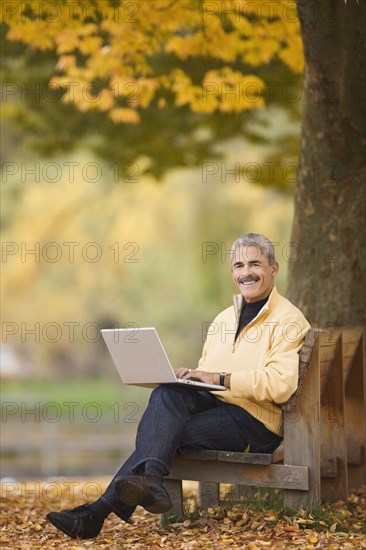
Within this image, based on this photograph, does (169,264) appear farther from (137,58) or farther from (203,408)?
(203,408)

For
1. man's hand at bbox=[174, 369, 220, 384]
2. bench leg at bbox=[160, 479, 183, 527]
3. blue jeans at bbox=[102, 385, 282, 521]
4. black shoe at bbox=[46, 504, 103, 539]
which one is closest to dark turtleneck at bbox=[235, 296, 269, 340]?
man's hand at bbox=[174, 369, 220, 384]

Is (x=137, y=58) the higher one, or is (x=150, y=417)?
(x=137, y=58)

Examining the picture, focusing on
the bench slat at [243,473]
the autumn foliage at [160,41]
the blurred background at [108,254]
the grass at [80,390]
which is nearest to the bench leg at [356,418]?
the bench slat at [243,473]

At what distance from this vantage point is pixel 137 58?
26.5 feet

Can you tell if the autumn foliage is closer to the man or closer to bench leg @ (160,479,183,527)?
the man

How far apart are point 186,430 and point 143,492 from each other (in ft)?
2.01

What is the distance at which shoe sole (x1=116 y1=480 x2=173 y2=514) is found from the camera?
4.10 meters

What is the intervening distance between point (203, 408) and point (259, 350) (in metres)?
0.43

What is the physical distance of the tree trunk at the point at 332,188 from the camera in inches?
238

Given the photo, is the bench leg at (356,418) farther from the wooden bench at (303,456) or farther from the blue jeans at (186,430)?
the blue jeans at (186,430)

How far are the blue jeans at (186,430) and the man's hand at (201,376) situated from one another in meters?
0.07

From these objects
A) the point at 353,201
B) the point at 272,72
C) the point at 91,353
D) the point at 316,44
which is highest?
the point at 272,72

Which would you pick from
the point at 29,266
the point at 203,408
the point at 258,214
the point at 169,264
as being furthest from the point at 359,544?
the point at 169,264

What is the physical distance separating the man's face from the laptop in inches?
23.7
